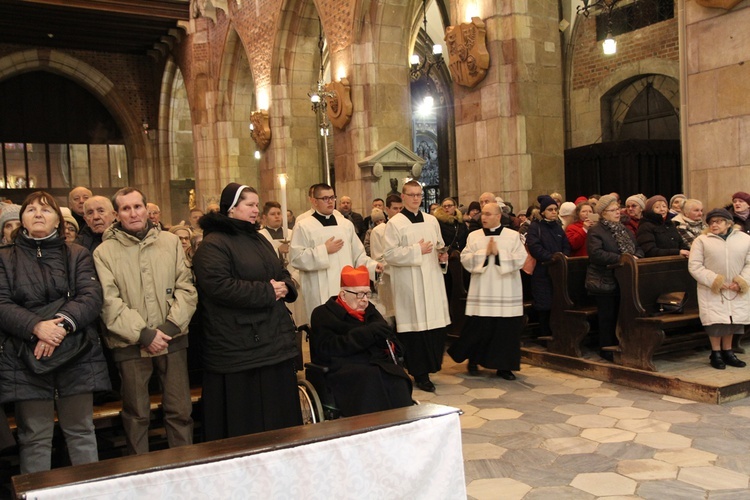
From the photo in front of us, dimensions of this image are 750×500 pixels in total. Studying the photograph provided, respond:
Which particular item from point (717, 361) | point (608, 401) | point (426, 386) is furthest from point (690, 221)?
point (426, 386)

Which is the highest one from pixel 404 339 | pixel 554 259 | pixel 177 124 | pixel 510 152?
pixel 177 124

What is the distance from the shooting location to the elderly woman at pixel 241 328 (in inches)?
141

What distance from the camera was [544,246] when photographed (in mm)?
6426

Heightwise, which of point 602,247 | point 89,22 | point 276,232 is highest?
point 89,22

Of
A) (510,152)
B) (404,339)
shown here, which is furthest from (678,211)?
(404,339)

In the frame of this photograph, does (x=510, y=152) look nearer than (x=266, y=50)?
Yes

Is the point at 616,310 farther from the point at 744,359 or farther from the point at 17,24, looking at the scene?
the point at 17,24

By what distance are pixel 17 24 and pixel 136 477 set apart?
1927cm

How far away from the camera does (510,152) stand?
28.8ft

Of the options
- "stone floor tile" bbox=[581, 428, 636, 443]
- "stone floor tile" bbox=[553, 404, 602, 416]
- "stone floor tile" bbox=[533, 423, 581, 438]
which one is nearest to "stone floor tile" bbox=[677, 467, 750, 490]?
"stone floor tile" bbox=[581, 428, 636, 443]

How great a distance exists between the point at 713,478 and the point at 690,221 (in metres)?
3.35

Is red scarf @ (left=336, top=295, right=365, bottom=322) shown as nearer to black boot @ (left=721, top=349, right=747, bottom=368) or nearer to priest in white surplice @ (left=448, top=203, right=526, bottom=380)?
priest in white surplice @ (left=448, top=203, right=526, bottom=380)

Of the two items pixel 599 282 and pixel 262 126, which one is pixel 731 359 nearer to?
pixel 599 282

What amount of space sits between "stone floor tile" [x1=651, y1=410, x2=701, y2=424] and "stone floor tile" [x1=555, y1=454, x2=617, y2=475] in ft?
2.91
